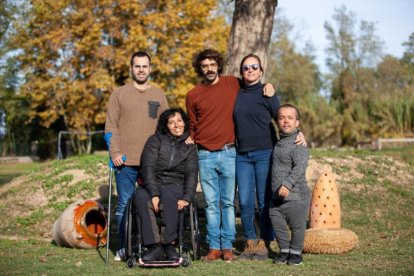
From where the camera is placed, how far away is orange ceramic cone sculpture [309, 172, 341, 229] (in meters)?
7.86

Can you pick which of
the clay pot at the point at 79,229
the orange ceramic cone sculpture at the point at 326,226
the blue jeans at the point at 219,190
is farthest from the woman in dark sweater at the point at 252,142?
the clay pot at the point at 79,229

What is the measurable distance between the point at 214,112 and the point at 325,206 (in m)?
2.16

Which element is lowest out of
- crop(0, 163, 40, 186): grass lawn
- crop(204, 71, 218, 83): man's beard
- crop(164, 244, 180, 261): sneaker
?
crop(0, 163, 40, 186): grass lawn

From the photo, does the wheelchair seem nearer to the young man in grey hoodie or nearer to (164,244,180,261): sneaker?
(164,244,180,261): sneaker

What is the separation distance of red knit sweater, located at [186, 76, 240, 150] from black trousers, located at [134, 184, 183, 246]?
69 centimetres

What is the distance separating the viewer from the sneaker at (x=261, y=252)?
674 centimetres

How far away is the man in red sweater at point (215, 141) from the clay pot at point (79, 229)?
183 cm

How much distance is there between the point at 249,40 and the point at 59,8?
21893 millimetres

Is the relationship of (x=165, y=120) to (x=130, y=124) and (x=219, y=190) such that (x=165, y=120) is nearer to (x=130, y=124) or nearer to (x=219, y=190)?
(x=130, y=124)

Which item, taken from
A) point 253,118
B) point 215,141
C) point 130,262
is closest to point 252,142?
point 253,118

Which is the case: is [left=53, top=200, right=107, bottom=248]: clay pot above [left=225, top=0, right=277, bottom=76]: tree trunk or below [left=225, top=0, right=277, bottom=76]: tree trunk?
below

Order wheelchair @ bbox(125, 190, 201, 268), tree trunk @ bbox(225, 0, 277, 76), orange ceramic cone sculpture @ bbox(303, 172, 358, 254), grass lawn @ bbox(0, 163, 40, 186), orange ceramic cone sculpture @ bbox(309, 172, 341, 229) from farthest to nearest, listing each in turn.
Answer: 1. grass lawn @ bbox(0, 163, 40, 186)
2. tree trunk @ bbox(225, 0, 277, 76)
3. orange ceramic cone sculpture @ bbox(309, 172, 341, 229)
4. orange ceramic cone sculpture @ bbox(303, 172, 358, 254)
5. wheelchair @ bbox(125, 190, 201, 268)

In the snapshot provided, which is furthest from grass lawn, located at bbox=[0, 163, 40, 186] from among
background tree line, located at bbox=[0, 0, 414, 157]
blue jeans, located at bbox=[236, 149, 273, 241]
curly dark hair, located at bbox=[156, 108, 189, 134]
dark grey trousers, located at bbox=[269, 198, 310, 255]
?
dark grey trousers, located at bbox=[269, 198, 310, 255]

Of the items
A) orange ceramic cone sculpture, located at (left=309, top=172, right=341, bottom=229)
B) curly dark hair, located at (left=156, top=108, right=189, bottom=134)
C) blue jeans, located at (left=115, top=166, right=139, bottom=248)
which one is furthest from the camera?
orange ceramic cone sculpture, located at (left=309, top=172, right=341, bottom=229)
